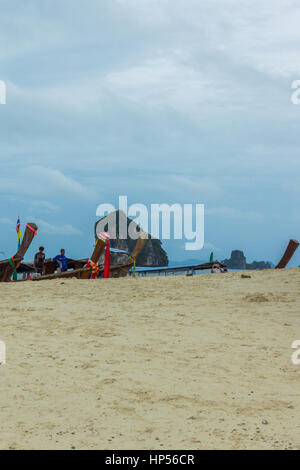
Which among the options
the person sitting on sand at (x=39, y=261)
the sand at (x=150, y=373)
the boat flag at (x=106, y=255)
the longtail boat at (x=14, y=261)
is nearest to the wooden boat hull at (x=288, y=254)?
the boat flag at (x=106, y=255)

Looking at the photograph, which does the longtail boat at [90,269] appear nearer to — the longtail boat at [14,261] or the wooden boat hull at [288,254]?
the longtail boat at [14,261]

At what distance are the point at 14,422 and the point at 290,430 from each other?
106 inches

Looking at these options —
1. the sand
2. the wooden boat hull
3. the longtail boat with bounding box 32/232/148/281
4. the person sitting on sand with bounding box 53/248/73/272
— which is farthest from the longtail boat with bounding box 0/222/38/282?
the wooden boat hull

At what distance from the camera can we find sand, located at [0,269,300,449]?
4.78 metres

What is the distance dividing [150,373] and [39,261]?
45.6 ft

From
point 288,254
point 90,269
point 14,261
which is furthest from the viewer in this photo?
point 288,254

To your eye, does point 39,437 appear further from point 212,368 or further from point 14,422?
point 212,368

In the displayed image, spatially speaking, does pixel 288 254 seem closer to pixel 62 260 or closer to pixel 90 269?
pixel 90 269

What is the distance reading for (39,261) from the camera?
19.6 metres

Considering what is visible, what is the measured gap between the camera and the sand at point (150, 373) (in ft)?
15.7

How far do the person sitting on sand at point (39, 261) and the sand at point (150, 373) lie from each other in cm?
792

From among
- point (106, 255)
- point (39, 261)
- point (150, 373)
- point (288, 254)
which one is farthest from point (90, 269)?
point (150, 373)

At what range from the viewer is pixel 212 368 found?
6.72m
